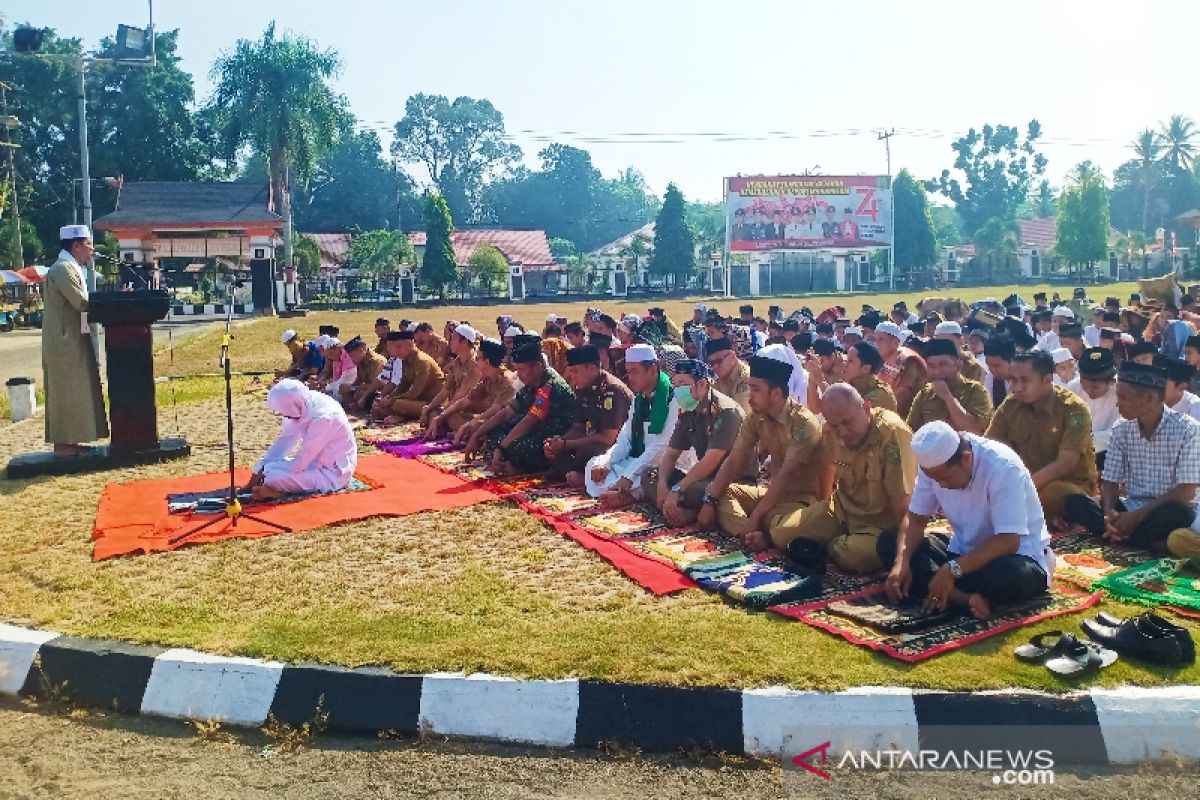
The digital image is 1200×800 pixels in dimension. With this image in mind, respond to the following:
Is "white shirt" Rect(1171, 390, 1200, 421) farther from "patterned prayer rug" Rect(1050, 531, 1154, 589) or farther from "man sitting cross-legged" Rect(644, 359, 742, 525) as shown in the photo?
"man sitting cross-legged" Rect(644, 359, 742, 525)

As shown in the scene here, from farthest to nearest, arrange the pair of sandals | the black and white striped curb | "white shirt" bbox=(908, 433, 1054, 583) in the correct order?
1. the black and white striped curb
2. "white shirt" bbox=(908, 433, 1054, 583)
3. the pair of sandals

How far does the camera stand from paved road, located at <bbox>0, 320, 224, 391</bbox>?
63.5ft

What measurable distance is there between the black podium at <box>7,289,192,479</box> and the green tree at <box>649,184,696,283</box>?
4581cm

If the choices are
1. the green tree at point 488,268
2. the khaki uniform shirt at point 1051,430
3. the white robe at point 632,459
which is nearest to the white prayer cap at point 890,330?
the khaki uniform shirt at point 1051,430

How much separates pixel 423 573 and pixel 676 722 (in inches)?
90.6

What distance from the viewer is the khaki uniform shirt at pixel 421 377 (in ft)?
39.6

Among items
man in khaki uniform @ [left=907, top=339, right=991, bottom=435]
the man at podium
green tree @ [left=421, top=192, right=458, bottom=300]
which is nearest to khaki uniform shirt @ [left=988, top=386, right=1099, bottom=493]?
man in khaki uniform @ [left=907, top=339, right=991, bottom=435]

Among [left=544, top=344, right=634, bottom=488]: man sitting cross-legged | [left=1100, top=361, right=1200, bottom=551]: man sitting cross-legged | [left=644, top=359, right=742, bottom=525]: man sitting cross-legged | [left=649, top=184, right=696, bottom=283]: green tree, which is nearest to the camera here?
[left=1100, top=361, right=1200, bottom=551]: man sitting cross-legged

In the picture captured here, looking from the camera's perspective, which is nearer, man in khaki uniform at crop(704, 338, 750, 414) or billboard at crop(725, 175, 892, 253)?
man in khaki uniform at crop(704, 338, 750, 414)

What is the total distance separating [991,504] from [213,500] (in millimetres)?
5309

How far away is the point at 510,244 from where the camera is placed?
196 feet

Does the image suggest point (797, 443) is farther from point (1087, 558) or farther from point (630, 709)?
point (630, 709)

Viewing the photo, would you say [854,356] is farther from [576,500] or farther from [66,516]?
[66,516]

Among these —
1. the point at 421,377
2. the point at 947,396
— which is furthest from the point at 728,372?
the point at 421,377
